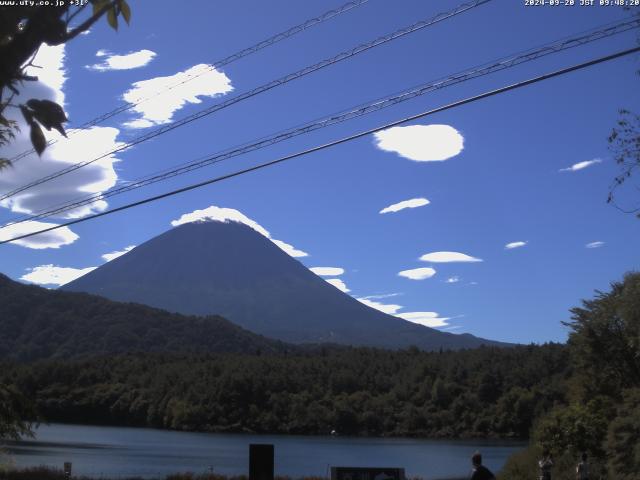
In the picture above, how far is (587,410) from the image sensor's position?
27688mm

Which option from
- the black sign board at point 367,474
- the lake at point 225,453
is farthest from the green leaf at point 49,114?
the lake at point 225,453

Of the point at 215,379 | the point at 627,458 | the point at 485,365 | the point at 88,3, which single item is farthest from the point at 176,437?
the point at 88,3

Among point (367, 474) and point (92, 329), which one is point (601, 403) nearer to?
point (367, 474)

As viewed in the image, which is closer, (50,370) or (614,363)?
(614,363)

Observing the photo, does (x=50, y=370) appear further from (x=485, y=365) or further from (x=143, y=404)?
(x=485, y=365)

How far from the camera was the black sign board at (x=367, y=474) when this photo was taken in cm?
1073

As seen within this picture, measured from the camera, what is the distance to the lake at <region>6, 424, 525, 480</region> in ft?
166

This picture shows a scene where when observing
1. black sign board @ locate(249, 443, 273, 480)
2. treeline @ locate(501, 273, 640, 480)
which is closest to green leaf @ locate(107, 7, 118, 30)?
black sign board @ locate(249, 443, 273, 480)

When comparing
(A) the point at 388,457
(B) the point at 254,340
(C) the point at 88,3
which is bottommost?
(A) the point at 388,457

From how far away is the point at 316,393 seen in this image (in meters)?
109

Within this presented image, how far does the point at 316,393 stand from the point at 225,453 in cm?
4200

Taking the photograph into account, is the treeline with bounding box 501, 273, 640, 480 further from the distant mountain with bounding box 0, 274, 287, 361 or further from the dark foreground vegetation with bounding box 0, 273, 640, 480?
the distant mountain with bounding box 0, 274, 287, 361

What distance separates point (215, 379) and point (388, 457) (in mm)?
48487

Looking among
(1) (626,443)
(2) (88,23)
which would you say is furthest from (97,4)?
(1) (626,443)
